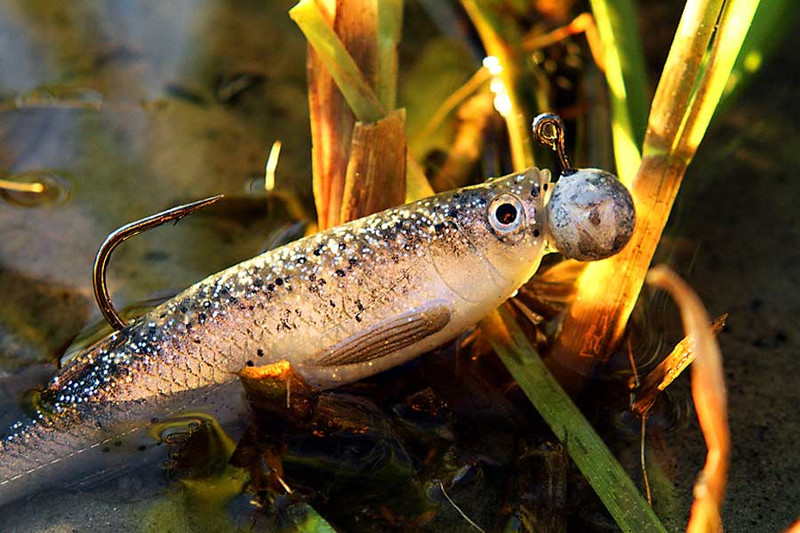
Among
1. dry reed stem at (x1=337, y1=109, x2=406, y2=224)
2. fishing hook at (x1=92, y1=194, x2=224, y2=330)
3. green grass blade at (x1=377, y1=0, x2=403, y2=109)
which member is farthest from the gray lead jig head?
fishing hook at (x1=92, y1=194, x2=224, y2=330)

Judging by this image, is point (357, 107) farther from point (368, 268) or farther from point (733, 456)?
point (733, 456)

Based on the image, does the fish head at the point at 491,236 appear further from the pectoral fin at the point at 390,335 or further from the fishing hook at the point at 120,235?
the fishing hook at the point at 120,235

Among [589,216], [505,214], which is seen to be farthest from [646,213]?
[505,214]

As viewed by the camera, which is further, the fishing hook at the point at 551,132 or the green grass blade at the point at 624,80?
the green grass blade at the point at 624,80

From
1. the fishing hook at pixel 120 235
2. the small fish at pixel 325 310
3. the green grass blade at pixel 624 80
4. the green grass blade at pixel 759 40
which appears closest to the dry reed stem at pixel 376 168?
the small fish at pixel 325 310

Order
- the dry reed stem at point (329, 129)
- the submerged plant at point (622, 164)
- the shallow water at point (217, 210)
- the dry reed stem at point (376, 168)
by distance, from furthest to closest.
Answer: the dry reed stem at point (329, 129) → the dry reed stem at point (376, 168) → the shallow water at point (217, 210) → the submerged plant at point (622, 164)

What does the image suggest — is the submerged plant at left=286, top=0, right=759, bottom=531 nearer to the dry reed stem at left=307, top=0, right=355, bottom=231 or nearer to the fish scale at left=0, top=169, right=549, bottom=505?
the dry reed stem at left=307, top=0, right=355, bottom=231

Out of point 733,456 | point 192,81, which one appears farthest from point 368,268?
point 192,81
